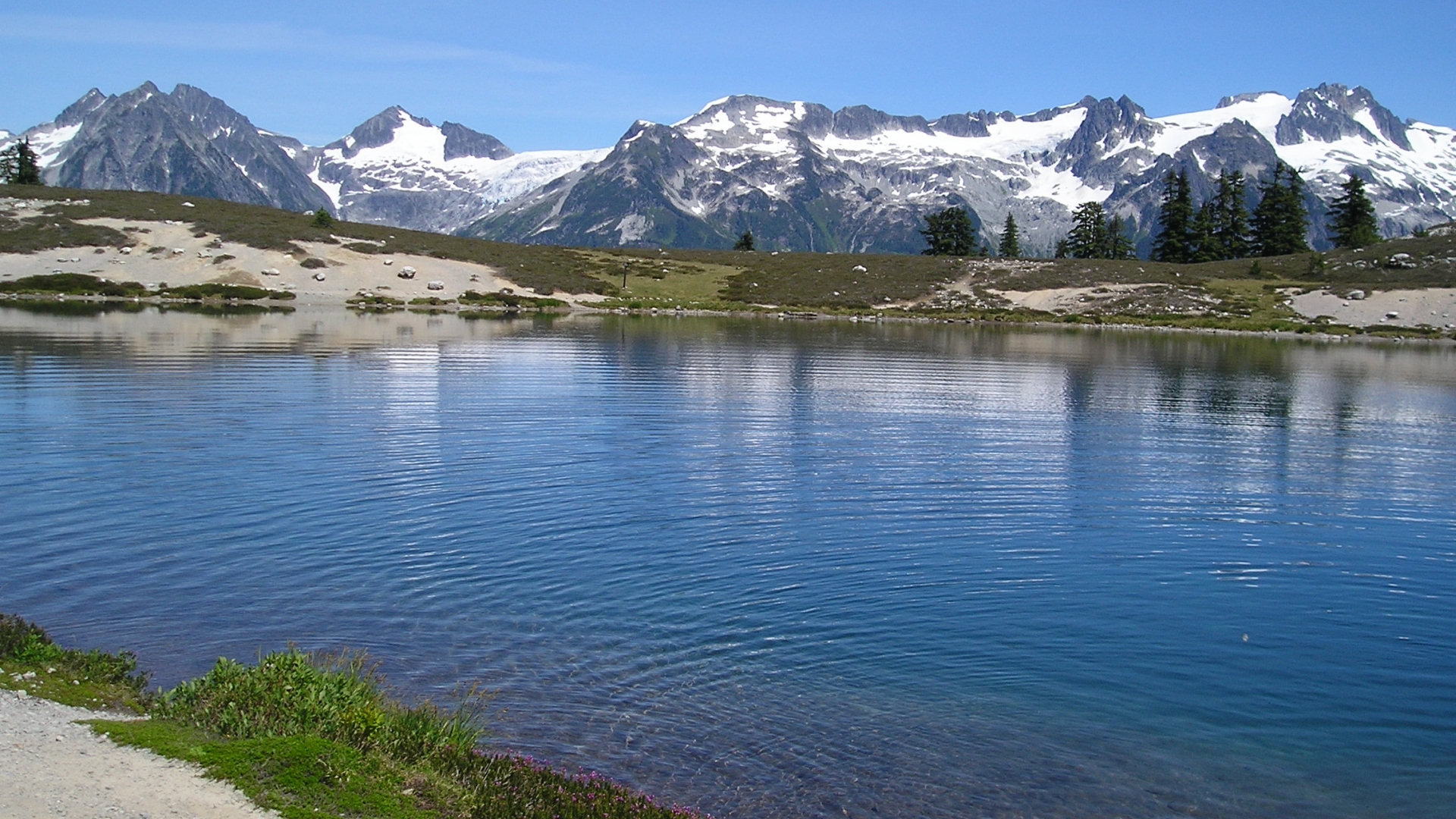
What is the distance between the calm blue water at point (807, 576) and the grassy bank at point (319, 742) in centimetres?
154

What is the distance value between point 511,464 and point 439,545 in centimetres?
870

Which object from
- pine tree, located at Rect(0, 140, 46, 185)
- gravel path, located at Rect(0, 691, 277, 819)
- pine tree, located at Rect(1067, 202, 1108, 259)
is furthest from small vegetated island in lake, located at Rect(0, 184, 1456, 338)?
gravel path, located at Rect(0, 691, 277, 819)

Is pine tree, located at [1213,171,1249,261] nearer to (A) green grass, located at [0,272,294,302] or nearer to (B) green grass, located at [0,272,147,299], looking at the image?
(A) green grass, located at [0,272,294,302]

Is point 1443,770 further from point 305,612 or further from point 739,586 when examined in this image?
point 305,612

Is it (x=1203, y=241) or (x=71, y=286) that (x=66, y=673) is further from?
(x=1203, y=241)

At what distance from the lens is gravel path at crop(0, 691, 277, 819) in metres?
9.46

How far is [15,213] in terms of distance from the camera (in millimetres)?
131250

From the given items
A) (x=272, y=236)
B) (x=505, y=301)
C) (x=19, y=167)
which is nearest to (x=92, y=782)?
(x=505, y=301)

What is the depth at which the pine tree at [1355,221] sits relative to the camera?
18200 cm

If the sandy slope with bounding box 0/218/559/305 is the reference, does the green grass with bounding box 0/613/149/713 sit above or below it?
below

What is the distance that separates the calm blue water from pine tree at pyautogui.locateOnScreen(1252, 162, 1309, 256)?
153 m

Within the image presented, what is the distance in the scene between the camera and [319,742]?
1098cm

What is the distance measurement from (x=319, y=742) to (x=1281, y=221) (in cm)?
20210

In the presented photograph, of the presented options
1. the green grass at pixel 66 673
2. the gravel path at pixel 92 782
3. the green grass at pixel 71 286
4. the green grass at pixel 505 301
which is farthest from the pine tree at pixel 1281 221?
the gravel path at pixel 92 782
